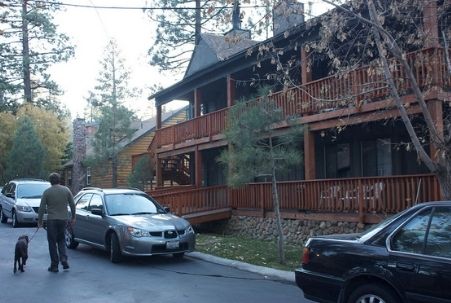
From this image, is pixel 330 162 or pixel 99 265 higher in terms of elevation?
pixel 330 162

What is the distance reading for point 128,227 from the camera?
11.2 m

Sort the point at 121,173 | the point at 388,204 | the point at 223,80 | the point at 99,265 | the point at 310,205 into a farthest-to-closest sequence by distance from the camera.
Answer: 1. the point at 121,173
2. the point at 223,80
3. the point at 310,205
4. the point at 388,204
5. the point at 99,265

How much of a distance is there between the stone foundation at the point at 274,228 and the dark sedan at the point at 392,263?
7660 millimetres

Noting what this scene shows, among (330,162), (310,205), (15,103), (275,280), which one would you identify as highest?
(15,103)

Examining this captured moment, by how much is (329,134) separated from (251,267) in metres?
7.49

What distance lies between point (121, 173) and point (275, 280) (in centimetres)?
2577

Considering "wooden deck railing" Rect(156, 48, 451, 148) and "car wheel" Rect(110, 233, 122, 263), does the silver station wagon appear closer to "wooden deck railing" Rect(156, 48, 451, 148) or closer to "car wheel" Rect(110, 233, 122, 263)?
"car wheel" Rect(110, 233, 122, 263)

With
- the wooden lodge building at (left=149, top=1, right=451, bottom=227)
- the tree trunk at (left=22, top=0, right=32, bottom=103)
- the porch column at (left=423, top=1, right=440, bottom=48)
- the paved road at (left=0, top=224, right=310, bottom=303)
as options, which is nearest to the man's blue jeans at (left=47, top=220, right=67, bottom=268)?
the paved road at (left=0, top=224, right=310, bottom=303)

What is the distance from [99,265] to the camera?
11.2 metres

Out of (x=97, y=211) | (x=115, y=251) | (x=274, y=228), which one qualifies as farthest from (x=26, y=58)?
(x=115, y=251)

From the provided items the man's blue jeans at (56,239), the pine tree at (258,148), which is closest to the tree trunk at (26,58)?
the pine tree at (258,148)

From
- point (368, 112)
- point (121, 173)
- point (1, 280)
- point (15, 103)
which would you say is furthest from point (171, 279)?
point (15, 103)

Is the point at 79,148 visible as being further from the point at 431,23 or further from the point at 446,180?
the point at 446,180

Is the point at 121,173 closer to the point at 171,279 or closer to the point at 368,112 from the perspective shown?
the point at 368,112
